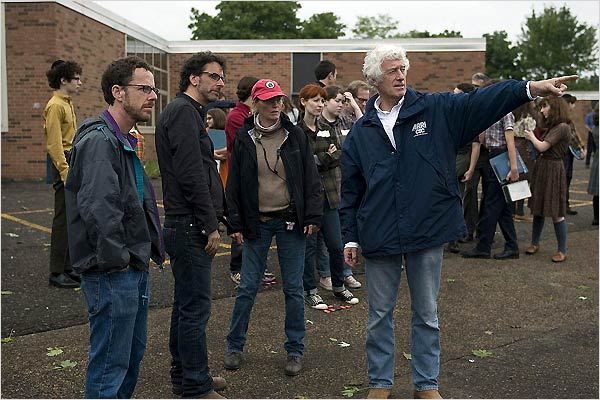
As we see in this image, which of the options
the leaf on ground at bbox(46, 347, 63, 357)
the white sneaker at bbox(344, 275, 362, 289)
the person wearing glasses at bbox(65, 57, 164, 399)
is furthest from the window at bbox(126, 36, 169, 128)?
the person wearing glasses at bbox(65, 57, 164, 399)

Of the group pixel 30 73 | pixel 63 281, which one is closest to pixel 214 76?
pixel 63 281

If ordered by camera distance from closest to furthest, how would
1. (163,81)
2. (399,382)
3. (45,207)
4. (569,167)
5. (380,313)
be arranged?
(380,313)
(399,382)
(569,167)
(45,207)
(163,81)

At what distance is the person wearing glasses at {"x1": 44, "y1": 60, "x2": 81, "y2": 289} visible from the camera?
6.95 meters

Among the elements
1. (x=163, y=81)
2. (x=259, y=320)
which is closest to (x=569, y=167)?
(x=259, y=320)

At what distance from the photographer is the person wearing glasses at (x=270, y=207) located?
4980 millimetres

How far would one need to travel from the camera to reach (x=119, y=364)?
11.1 ft

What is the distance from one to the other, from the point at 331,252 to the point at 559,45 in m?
54.0

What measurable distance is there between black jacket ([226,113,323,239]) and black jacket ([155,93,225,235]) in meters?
0.53

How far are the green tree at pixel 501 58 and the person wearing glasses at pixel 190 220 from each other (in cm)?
5633

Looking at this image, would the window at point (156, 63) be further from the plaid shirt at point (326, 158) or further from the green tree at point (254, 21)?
the green tree at point (254, 21)

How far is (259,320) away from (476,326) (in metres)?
1.84

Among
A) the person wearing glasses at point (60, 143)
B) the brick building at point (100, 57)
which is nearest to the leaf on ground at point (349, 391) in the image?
the person wearing glasses at point (60, 143)

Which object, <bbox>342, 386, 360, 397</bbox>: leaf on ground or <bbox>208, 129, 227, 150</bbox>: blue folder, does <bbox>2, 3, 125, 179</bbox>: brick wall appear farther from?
<bbox>342, 386, 360, 397</bbox>: leaf on ground

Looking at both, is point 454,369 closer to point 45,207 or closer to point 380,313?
point 380,313
